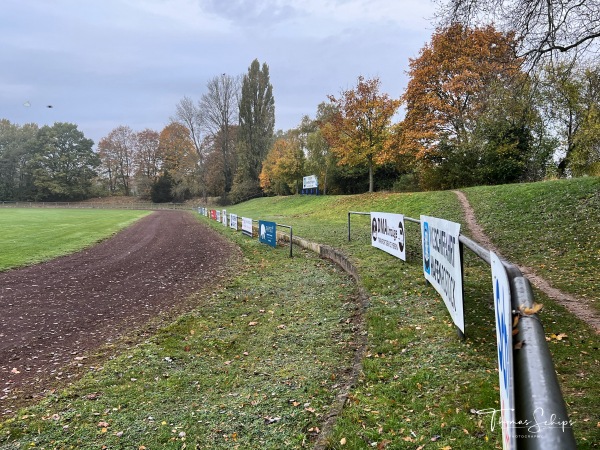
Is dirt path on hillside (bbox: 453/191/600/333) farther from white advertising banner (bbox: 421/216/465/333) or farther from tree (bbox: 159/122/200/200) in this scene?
tree (bbox: 159/122/200/200)

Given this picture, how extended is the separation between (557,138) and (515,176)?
2.87 m

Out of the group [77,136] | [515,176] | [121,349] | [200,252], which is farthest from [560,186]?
[77,136]

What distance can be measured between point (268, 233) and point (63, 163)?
8199 cm

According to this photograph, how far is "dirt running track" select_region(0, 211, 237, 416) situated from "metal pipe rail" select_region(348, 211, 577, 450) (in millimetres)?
4976

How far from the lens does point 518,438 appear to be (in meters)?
1.19

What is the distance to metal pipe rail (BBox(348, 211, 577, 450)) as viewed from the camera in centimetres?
96

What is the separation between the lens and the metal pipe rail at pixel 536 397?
957mm

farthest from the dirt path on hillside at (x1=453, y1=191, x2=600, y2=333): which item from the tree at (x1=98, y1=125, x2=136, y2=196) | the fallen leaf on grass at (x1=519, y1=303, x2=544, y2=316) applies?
the tree at (x1=98, y1=125, x2=136, y2=196)

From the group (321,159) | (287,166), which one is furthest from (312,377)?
(287,166)

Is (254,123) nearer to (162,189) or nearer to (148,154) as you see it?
→ (162,189)

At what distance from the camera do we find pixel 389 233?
32.7 feet

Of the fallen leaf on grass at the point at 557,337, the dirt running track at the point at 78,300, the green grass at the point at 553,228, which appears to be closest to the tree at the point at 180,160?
the dirt running track at the point at 78,300

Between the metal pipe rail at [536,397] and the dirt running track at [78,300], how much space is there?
498cm

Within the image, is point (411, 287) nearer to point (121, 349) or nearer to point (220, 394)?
point (220, 394)
